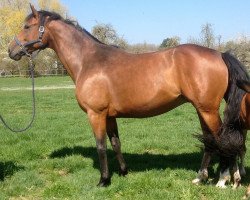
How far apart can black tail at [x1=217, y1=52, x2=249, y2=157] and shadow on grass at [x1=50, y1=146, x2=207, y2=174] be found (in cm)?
118

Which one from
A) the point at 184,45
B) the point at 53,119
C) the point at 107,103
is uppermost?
the point at 184,45

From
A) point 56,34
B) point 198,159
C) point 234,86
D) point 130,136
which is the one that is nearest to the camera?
point 234,86

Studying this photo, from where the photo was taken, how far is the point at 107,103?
5633mm

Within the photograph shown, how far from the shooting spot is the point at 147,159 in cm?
696

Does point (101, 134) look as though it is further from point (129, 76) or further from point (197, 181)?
point (197, 181)

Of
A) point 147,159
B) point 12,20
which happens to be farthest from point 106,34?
point 147,159

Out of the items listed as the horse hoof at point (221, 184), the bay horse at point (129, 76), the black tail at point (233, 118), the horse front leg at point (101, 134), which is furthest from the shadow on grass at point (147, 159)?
the black tail at point (233, 118)

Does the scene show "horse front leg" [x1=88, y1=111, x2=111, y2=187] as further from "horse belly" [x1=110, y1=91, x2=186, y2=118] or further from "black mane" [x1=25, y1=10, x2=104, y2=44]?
"black mane" [x1=25, y1=10, x2=104, y2=44]

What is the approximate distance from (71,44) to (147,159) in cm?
266

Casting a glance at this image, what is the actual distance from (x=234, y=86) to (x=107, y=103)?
196 cm

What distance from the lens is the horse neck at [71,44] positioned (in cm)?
605

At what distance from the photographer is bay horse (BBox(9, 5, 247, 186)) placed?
5281 mm

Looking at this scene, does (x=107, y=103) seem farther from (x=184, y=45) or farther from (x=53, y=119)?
(x=53, y=119)

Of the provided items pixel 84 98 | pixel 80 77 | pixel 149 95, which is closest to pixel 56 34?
pixel 80 77
